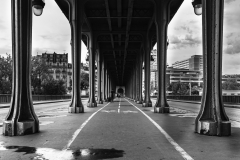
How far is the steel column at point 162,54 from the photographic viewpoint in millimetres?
19219

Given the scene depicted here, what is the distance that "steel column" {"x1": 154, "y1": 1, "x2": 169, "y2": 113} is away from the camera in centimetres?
1922

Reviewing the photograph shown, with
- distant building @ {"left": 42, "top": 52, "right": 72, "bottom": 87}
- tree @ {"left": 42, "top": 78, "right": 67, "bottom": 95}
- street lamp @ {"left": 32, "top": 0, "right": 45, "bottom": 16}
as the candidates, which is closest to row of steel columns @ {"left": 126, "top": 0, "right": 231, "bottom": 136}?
street lamp @ {"left": 32, "top": 0, "right": 45, "bottom": 16}

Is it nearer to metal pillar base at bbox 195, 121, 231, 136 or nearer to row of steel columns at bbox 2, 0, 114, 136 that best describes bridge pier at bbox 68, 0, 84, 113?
row of steel columns at bbox 2, 0, 114, 136

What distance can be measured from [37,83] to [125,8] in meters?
55.6

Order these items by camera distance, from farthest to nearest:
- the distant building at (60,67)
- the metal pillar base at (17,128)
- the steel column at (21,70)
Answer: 1. the distant building at (60,67)
2. the steel column at (21,70)
3. the metal pillar base at (17,128)

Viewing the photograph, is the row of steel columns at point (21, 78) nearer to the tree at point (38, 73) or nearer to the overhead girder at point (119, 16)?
the overhead girder at point (119, 16)

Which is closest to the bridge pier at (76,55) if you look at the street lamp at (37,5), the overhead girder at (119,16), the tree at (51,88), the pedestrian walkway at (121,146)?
the overhead girder at (119,16)

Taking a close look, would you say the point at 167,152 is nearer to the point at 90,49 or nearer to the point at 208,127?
the point at 208,127

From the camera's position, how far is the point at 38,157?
5750 millimetres

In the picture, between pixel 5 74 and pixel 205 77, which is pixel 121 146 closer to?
pixel 205 77

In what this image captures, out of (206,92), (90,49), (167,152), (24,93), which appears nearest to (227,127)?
(206,92)

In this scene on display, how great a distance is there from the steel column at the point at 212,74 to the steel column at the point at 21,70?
18.7 feet

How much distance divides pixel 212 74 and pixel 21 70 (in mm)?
6402

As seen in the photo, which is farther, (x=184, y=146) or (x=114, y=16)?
(x=114, y=16)
